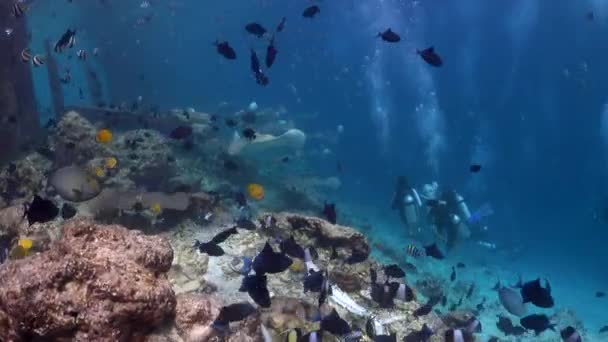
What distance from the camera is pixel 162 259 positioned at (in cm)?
409

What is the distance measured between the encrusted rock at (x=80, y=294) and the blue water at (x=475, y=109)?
20474 mm

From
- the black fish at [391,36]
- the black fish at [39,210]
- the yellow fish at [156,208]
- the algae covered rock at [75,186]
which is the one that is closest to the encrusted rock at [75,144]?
the algae covered rock at [75,186]

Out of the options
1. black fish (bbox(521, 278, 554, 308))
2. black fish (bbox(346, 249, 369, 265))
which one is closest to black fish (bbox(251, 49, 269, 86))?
black fish (bbox(346, 249, 369, 265))

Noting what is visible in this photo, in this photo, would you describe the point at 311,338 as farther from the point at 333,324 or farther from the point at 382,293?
the point at 382,293

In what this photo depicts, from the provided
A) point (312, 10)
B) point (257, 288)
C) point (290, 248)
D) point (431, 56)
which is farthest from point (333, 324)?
point (312, 10)

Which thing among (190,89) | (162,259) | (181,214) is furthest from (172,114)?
(190,89)

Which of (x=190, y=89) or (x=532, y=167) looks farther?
(x=532, y=167)

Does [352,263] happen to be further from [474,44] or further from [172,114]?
[474,44]

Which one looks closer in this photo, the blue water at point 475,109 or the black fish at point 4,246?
the black fish at point 4,246

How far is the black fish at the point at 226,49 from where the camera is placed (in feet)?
27.0

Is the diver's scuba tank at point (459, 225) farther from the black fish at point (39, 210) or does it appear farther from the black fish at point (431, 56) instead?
the black fish at point (39, 210)

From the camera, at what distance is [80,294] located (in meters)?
3.37

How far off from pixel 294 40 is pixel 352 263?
103814 millimetres

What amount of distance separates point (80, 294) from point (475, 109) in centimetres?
6203
